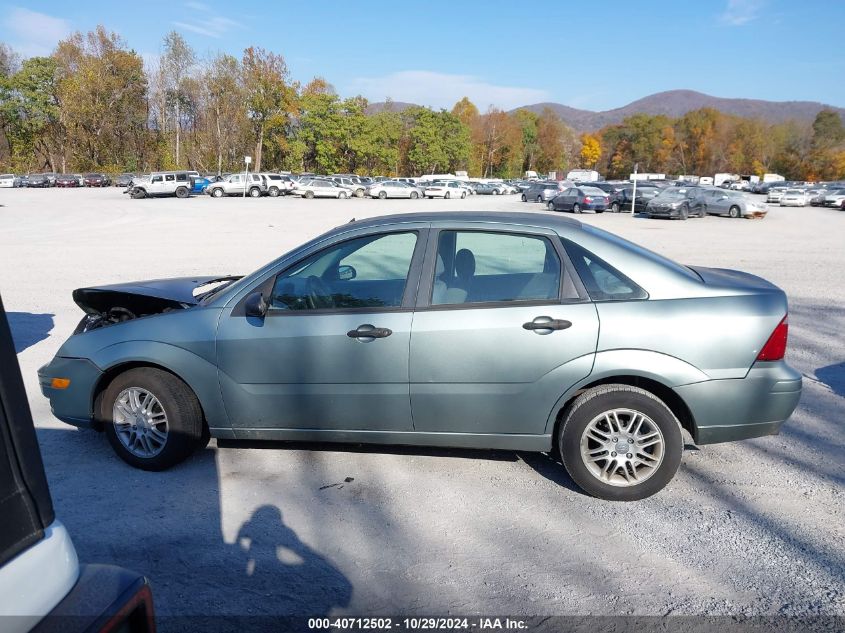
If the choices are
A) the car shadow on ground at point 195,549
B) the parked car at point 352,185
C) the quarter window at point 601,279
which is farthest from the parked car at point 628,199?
the car shadow on ground at point 195,549

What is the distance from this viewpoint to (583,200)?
120 feet

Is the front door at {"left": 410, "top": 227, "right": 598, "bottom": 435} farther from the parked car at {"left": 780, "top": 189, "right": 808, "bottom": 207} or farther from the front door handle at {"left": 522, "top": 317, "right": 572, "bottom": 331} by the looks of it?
the parked car at {"left": 780, "top": 189, "right": 808, "bottom": 207}

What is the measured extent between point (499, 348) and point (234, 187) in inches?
2022

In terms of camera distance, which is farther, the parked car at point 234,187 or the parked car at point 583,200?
the parked car at point 234,187

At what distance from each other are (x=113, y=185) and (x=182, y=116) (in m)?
17.3

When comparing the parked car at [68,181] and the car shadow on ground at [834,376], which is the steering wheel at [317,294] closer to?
the car shadow on ground at [834,376]

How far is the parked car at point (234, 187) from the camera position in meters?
52.0

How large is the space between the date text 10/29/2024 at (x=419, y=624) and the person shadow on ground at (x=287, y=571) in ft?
0.33

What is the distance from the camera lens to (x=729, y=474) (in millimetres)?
4523

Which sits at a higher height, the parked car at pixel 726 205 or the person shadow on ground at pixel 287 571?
the person shadow on ground at pixel 287 571

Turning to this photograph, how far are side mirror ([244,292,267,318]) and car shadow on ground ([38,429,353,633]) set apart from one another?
1152mm

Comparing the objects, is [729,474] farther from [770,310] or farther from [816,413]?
[816,413]

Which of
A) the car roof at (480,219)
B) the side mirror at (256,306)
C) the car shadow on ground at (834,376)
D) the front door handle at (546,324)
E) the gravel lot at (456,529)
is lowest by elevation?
the car shadow on ground at (834,376)

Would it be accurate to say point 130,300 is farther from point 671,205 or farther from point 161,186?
point 161,186
